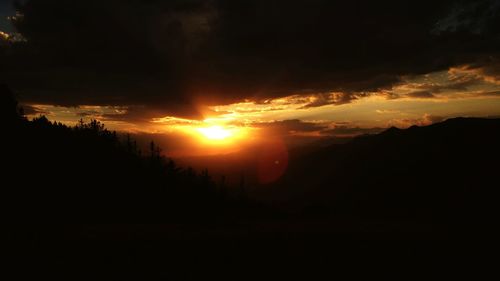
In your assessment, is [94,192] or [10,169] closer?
[10,169]

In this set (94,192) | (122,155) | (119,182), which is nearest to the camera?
(94,192)

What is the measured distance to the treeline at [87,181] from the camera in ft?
166

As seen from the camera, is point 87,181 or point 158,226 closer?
point 158,226

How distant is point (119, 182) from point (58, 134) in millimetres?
21434

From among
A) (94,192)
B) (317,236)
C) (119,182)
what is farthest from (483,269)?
(119,182)

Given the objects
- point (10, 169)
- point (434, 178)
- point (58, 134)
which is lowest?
point (434, 178)

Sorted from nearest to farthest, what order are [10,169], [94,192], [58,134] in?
[10,169], [94,192], [58,134]

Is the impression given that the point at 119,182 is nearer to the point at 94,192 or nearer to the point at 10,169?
the point at 94,192

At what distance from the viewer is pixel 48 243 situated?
73.5 feet

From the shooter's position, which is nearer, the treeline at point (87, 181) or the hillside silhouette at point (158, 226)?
the hillside silhouette at point (158, 226)

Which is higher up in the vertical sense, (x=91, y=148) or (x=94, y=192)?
(x=91, y=148)

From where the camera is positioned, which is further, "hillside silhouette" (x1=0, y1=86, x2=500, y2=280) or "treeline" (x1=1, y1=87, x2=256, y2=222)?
"treeline" (x1=1, y1=87, x2=256, y2=222)

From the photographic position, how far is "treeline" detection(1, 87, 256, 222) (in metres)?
50.5

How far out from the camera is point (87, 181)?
64.1 m
